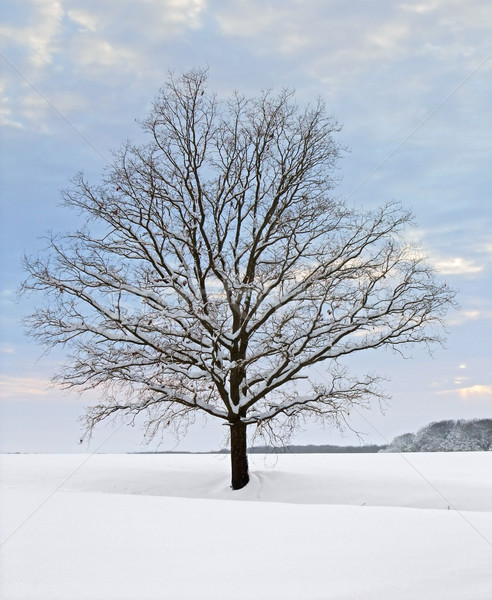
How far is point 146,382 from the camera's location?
42.3 feet

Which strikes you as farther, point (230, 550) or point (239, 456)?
point (239, 456)

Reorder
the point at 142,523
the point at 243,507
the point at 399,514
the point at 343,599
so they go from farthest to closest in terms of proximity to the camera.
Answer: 1. the point at 243,507
2. the point at 399,514
3. the point at 142,523
4. the point at 343,599

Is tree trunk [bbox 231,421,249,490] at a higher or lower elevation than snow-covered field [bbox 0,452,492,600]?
higher

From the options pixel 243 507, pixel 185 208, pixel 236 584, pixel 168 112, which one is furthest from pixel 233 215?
pixel 236 584

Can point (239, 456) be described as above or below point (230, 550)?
above

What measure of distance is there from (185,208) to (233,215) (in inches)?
51.9

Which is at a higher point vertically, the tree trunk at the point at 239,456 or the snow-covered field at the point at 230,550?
the tree trunk at the point at 239,456

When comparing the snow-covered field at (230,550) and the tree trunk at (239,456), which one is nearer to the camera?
the snow-covered field at (230,550)

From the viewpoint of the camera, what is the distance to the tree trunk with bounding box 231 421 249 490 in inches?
512

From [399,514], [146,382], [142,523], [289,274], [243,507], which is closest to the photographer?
[142,523]

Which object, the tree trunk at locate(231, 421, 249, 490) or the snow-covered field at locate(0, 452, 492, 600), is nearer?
the snow-covered field at locate(0, 452, 492, 600)

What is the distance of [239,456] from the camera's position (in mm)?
13125

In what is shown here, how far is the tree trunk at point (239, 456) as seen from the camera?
13008 mm

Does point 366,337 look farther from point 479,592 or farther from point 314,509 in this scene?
point 479,592
